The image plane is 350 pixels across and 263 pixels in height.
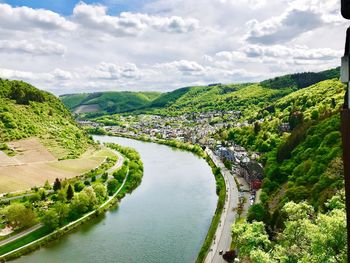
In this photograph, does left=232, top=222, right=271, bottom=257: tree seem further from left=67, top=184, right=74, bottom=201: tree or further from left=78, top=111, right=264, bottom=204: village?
left=67, top=184, right=74, bottom=201: tree

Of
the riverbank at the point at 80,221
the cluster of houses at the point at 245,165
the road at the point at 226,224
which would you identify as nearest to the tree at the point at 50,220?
the riverbank at the point at 80,221

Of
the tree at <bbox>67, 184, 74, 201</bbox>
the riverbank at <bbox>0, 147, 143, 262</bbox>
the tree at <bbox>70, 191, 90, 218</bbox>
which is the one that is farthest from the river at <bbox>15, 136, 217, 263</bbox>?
the tree at <bbox>67, 184, 74, 201</bbox>

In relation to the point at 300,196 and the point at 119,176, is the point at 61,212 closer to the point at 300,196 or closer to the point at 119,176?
the point at 119,176

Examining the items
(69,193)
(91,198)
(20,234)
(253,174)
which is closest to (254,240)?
(20,234)

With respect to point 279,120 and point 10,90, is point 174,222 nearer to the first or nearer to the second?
point 279,120

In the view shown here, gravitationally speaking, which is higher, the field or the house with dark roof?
the field
